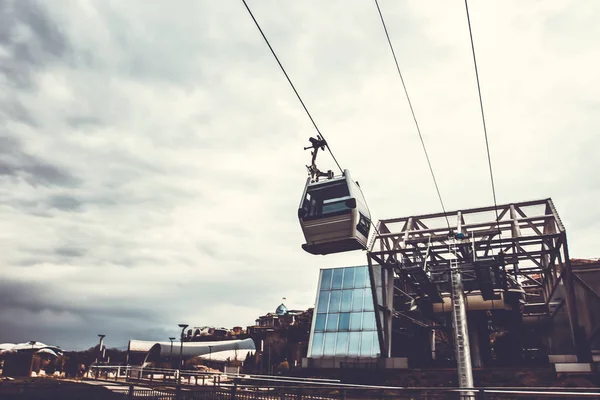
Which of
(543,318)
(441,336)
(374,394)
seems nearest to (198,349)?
(441,336)

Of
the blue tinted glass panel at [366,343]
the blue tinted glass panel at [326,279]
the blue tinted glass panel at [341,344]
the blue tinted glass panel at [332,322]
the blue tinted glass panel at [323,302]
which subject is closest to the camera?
the blue tinted glass panel at [366,343]

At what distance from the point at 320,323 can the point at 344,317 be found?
8.17 feet

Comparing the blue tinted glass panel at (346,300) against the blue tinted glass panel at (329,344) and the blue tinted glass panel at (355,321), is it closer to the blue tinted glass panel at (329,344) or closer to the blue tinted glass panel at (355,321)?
the blue tinted glass panel at (355,321)

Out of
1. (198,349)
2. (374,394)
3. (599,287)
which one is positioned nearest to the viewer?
(374,394)

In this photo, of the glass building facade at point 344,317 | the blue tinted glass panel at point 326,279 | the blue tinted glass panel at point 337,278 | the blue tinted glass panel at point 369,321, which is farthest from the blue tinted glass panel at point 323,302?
the blue tinted glass panel at point 369,321

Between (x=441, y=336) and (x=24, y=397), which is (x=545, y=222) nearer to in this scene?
(x=441, y=336)

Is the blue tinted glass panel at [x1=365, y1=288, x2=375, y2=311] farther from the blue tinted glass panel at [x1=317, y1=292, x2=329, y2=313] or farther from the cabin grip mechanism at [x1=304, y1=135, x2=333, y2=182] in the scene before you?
the cabin grip mechanism at [x1=304, y1=135, x2=333, y2=182]

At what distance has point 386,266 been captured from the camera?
31.9m

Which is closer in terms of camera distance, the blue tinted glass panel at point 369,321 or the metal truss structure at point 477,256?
the metal truss structure at point 477,256

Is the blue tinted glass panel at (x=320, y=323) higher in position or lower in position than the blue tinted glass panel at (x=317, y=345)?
higher

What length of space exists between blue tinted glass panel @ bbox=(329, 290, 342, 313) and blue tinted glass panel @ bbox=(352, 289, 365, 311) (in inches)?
63.9

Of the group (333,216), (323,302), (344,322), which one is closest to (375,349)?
(344,322)

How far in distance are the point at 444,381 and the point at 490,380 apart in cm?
290

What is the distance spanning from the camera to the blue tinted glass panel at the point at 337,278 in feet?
148
